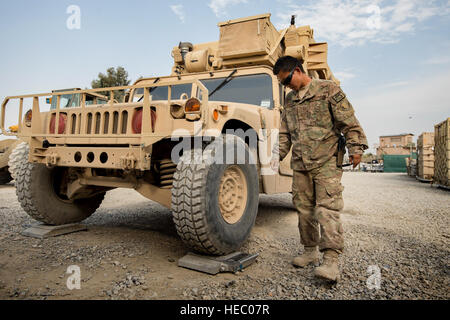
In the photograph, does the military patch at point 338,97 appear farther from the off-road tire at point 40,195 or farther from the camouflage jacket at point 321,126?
the off-road tire at point 40,195

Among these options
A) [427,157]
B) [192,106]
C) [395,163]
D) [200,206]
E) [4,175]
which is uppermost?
[192,106]

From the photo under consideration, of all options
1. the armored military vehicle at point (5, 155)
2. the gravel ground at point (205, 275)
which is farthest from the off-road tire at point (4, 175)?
the gravel ground at point (205, 275)

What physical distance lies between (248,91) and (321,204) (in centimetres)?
208

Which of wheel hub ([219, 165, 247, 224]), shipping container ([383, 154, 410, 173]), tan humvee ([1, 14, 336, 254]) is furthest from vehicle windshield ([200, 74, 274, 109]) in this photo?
shipping container ([383, 154, 410, 173])

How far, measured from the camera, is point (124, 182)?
3320mm

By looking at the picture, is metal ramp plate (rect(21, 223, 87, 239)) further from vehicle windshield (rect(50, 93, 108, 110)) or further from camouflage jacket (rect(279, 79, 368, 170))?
camouflage jacket (rect(279, 79, 368, 170))

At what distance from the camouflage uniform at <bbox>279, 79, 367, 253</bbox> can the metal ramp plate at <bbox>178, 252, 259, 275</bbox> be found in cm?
62

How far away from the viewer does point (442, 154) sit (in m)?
9.95

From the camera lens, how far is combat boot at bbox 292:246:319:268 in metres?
2.81

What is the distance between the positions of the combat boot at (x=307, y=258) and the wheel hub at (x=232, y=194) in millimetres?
628

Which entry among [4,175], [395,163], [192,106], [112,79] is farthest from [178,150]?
[395,163]

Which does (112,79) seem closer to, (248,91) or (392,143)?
(248,91)

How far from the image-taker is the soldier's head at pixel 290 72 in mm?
2719

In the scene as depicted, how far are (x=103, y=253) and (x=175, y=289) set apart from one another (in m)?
1.16
